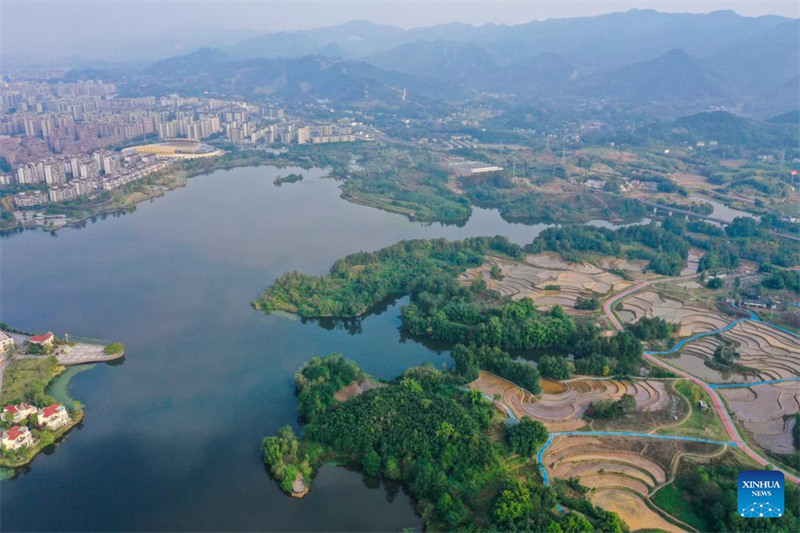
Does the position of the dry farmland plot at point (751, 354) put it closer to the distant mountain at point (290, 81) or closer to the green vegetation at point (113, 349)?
the green vegetation at point (113, 349)

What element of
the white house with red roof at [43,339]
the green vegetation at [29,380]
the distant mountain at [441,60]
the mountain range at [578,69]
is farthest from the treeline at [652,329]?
the distant mountain at [441,60]

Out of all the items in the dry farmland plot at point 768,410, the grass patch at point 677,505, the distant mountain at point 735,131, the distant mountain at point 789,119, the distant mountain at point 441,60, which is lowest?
the dry farmland plot at point 768,410

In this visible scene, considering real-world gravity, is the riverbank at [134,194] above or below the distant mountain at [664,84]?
below

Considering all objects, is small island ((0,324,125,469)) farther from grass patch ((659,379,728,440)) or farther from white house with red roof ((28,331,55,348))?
grass patch ((659,379,728,440))

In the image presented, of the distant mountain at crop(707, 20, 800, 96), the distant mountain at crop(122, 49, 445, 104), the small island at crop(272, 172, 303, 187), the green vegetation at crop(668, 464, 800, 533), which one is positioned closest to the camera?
the green vegetation at crop(668, 464, 800, 533)

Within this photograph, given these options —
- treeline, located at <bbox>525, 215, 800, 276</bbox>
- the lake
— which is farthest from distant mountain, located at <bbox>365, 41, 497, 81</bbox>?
the lake

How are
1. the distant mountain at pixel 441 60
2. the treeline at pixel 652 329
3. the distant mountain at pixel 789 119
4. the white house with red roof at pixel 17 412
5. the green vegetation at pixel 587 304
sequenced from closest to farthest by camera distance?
the white house with red roof at pixel 17 412 → the treeline at pixel 652 329 → the green vegetation at pixel 587 304 → the distant mountain at pixel 789 119 → the distant mountain at pixel 441 60
